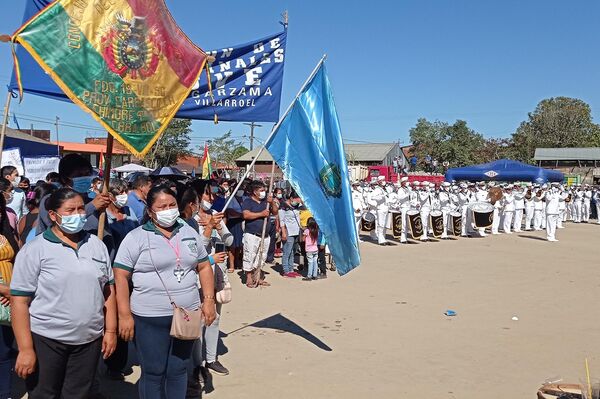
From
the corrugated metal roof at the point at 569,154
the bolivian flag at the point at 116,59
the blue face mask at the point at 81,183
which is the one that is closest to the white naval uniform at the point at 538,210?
the bolivian flag at the point at 116,59

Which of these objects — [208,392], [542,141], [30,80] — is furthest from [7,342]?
[542,141]

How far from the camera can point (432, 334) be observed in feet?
21.1

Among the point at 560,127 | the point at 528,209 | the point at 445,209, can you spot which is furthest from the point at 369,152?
the point at 445,209

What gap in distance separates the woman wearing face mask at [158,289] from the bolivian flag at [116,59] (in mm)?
566

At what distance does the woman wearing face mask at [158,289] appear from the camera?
11.1ft

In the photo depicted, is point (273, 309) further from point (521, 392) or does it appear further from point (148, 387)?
point (148, 387)

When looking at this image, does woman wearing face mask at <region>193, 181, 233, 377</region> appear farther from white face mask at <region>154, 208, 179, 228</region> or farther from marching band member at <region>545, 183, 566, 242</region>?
marching band member at <region>545, 183, 566, 242</region>

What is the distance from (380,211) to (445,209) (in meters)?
3.20

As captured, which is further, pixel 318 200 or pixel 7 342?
pixel 318 200

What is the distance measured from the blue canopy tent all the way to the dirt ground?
57.7 feet

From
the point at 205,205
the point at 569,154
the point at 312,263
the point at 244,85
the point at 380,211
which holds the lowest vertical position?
the point at 312,263

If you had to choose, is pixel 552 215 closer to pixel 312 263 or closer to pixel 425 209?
pixel 425 209

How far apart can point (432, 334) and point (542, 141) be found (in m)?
58.7

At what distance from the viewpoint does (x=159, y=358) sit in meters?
3.48
